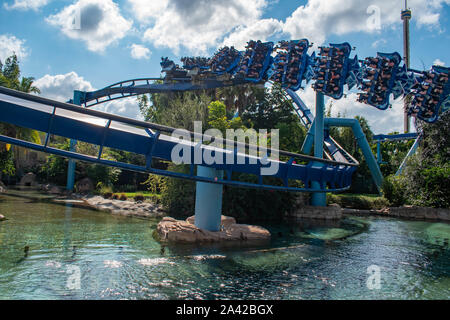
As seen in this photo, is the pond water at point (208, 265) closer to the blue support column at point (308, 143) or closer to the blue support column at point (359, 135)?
the blue support column at point (308, 143)

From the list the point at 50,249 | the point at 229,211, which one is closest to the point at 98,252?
the point at 50,249

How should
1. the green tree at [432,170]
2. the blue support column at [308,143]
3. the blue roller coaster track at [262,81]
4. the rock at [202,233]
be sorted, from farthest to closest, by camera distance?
1. the blue support column at [308,143]
2. the green tree at [432,170]
3. the rock at [202,233]
4. the blue roller coaster track at [262,81]

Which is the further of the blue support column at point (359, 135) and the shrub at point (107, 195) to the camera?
the blue support column at point (359, 135)

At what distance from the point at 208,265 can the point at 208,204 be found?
3452mm

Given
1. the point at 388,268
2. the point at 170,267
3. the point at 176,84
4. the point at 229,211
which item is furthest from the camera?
the point at 176,84

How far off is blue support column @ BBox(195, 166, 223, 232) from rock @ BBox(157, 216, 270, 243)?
325 millimetres

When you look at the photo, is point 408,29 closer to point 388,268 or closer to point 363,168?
point 363,168

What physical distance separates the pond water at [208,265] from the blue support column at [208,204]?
3.92ft

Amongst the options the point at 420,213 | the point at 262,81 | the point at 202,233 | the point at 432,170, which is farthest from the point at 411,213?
the point at 202,233

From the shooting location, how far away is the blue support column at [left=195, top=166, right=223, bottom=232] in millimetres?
12000


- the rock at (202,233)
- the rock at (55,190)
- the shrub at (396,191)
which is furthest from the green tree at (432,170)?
the rock at (55,190)

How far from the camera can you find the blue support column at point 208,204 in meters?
12.0
